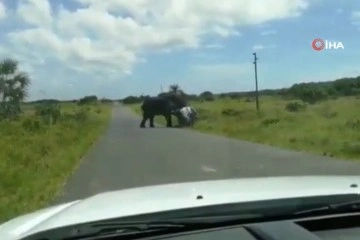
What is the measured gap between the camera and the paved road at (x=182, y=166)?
14039 mm

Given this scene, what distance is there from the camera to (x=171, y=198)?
3.12 metres

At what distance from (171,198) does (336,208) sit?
0.74m

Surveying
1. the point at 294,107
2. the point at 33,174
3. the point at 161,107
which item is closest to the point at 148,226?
the point at 33,174

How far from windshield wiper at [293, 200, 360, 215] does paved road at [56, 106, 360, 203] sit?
891cm

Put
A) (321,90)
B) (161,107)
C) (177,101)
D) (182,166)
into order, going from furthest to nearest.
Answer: (321,90) → (177,101) → (161,107) → (182,166)

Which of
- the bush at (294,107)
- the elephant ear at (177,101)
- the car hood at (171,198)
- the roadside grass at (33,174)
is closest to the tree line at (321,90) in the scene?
the bush at (294,107)

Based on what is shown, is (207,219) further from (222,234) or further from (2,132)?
(2,132)

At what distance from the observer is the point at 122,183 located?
13.7m

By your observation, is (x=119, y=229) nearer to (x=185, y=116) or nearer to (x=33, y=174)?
(x=33, y=174)

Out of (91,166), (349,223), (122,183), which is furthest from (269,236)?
(91,166)

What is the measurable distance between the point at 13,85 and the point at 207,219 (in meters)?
55.8

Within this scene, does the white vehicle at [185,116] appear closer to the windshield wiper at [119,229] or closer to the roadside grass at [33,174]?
the roadside grass at [33,174]

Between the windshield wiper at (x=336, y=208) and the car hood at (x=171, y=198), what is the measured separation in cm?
22

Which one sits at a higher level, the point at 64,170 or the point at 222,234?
the point at 222,234
